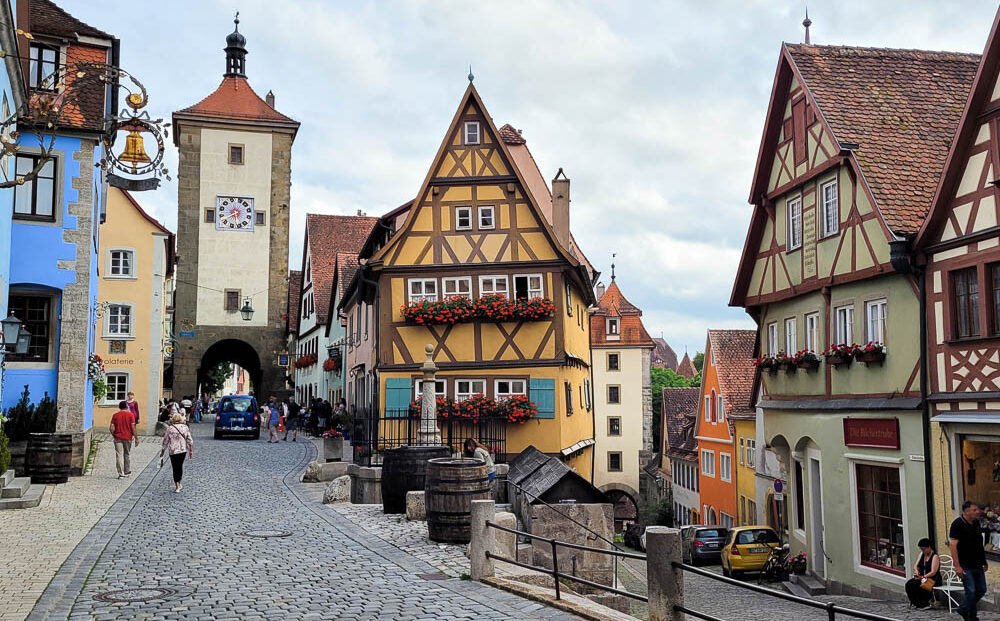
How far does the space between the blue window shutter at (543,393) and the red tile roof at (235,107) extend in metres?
33.2

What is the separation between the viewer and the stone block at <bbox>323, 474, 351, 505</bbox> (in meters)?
18.8

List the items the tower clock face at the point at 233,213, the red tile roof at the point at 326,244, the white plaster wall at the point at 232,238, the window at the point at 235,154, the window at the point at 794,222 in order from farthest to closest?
1. the window at the point at 235,154
2. the tower clock face at the point at 233,213
3. the white plaster wall at the point at 232,238
4. the red tile roof at the point at 326,244
5. the window at the point at 794,222

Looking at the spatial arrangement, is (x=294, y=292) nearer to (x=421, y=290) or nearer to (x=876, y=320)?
(x=421, y=290)

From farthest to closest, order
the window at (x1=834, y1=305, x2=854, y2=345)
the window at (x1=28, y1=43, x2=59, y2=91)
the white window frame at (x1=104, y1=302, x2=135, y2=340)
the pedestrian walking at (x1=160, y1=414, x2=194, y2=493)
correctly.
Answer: the white window frame at (x1=104, y1=302, x2=135, y2=340) → the window at (x1=28, y1=43, x2=59, y2=91) → the window at (x1=834, y1=305, x2=854, y2=345) → the pedestrian walking at (x1=160, y1=414, x2=194, y2=493)

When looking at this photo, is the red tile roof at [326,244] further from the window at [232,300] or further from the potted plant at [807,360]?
the potted plant at [807,360]

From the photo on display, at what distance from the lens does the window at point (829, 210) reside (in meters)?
20.2

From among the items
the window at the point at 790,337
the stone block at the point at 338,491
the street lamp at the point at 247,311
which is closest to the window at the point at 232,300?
the street lamp at the point at 247,311

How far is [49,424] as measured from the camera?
20.6 meters

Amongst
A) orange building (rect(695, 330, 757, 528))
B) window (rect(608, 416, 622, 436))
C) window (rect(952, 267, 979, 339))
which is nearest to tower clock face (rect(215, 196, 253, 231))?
window (rect(608, 416, 622, 436))

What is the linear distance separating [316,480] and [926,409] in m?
13.0

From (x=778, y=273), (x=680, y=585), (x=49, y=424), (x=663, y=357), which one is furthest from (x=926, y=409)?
(x=663, y=357)

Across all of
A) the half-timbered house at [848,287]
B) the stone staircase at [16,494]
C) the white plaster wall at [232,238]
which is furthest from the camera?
the white plaster wall at [232,238]

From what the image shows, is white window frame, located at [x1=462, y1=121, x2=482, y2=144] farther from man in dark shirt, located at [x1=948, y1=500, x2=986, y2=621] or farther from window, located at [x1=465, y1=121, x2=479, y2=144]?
man in dark shirt, located at [x1=948, y1=500, x2=986, y2=621]

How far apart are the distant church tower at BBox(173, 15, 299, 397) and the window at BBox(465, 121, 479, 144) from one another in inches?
1145
